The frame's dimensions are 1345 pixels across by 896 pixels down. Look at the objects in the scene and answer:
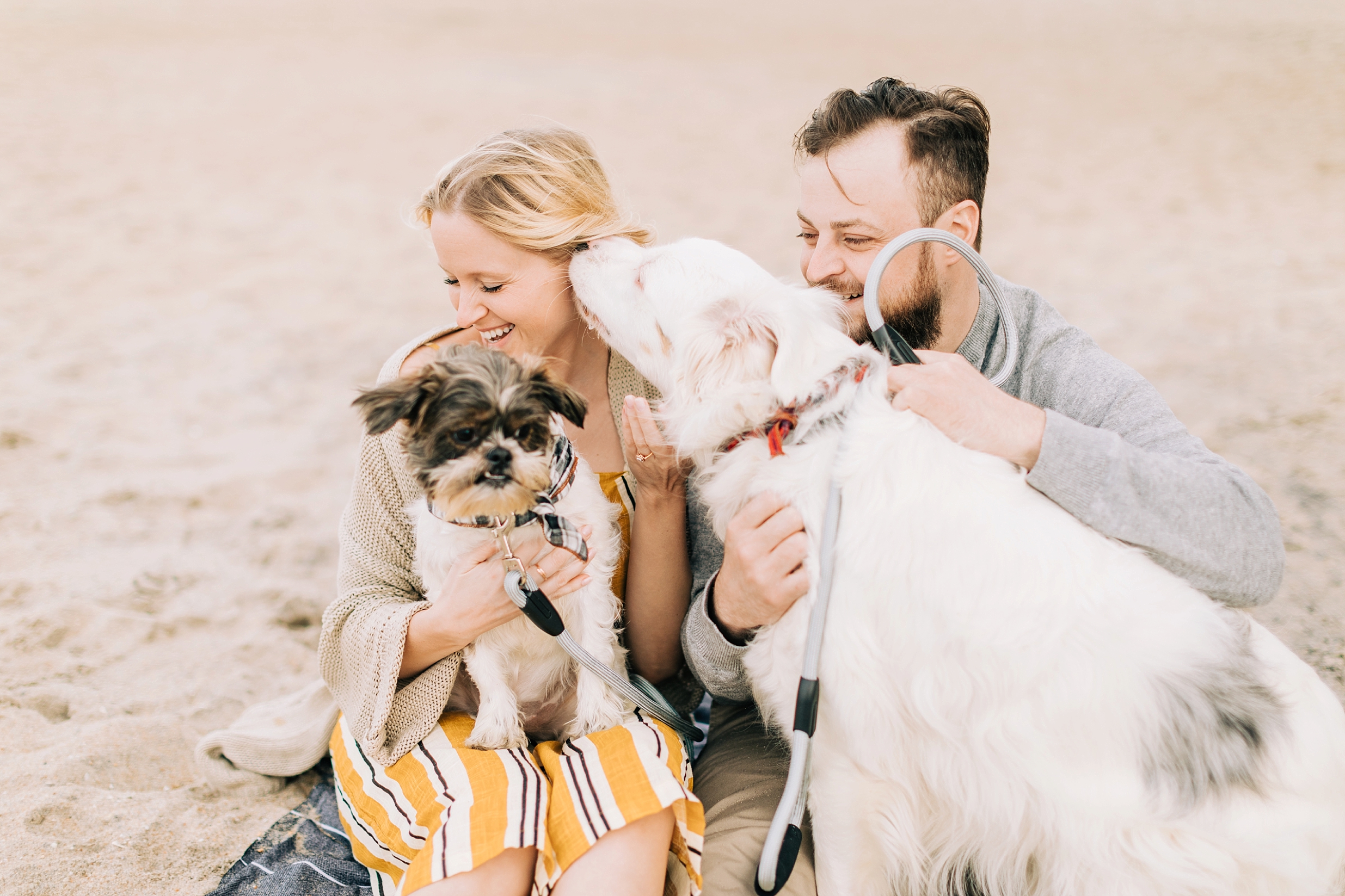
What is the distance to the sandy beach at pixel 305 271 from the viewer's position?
11.4 feet

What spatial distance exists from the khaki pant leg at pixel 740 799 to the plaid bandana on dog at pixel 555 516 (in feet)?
2.79

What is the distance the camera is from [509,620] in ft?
7.85

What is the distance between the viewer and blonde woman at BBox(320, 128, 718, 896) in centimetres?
210

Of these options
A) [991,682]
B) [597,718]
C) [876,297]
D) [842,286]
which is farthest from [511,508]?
[842,286]

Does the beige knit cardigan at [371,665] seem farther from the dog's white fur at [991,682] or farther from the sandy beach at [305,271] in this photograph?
the dog's white fur at [991,682]

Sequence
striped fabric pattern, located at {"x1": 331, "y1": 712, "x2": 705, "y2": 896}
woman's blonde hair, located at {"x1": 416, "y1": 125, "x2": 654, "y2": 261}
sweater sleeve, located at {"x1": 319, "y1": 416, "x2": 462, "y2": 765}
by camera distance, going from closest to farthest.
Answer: striped fabric pattern, located at {"x1": 331, "y1": 712, "x2": 705, "y2": 896}, sweater sleeve, located at {"x1": 319, "y1": 416, "x2": 462, "y2": 765}, woman's blonde hair, located at {"x1": 416, "y1": 125, "x2": 654, "y2": 261}

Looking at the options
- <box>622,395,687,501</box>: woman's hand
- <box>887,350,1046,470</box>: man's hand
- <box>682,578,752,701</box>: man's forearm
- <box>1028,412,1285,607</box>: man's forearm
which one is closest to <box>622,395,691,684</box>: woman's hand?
<box>622,395,687,501</box>: woman's hand

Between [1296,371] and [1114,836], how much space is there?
6082mm

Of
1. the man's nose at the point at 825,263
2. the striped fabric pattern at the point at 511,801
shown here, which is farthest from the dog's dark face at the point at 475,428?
the man's nose at the point at 825,263

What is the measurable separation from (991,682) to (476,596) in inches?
50.2

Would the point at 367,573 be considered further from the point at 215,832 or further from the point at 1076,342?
the point at 1076,342

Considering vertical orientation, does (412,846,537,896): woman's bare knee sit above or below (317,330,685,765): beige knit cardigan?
below

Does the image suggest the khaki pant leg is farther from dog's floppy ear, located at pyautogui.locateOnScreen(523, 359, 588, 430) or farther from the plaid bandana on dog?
dog's floppy ear, located at pyautogui.locateOnScreen(523, 359, 588, 430)

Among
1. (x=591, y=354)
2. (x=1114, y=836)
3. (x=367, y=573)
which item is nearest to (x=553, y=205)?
(x=591, y=354)
